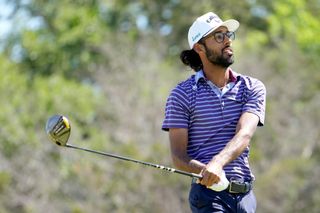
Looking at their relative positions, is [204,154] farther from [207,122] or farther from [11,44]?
[11,44]

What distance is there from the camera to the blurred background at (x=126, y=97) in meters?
26.6

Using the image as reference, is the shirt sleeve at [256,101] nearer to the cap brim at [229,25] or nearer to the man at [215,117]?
the man at [215,117]

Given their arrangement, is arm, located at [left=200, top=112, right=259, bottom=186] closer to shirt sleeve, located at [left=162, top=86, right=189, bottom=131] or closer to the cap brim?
shirt sleeve, located at [left=162, top=86, right=189, bottom=131]

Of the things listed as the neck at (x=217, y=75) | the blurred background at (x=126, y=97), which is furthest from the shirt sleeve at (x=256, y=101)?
the blurred background at (x=126, y=97)

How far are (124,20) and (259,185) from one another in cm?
2003

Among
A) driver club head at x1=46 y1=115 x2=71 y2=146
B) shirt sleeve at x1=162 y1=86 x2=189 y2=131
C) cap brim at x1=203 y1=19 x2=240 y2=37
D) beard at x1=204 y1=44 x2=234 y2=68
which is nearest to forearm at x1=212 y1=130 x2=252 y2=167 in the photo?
shirt sleeve at x1=162 y1=86 x2=189 y2=131

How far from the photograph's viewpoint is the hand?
751 cm

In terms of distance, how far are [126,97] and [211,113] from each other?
2519cm

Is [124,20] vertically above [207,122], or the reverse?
[124,20]

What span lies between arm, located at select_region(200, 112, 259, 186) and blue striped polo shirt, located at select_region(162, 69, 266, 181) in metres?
0.08

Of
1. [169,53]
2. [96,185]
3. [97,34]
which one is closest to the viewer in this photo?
[96,185]

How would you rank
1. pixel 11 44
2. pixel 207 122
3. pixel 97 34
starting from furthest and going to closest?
pixel 11 44 < pixel 97 34 < pixel 207 122

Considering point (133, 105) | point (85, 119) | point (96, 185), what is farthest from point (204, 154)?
point (85, 119)

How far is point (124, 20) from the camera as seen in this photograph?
4456 centimetres
